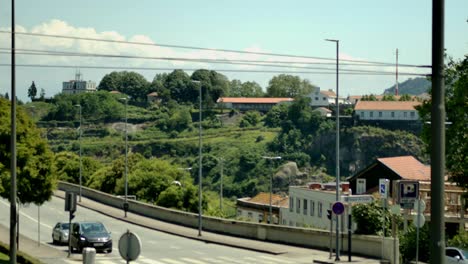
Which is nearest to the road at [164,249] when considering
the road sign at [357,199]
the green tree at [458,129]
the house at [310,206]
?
the road sign at [357,199]

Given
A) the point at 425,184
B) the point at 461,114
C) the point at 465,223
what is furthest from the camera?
the point at 425,184

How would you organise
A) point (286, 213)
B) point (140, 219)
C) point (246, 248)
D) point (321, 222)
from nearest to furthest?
point (246, 248)
point (140, 219)
point (321, 222)
point (286, 213)

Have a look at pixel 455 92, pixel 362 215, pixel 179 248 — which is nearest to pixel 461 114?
pixel 455 92

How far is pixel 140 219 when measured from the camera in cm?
6506

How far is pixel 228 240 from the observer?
49875mm

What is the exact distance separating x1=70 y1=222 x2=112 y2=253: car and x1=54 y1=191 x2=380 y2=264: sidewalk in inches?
283

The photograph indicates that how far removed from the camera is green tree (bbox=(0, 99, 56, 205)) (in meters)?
38.7

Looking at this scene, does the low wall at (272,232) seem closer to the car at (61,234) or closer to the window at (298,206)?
the car at (61,234)

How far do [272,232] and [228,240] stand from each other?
9.19 ft

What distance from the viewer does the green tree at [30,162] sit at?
1523 inches

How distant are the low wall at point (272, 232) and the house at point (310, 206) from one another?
11.7 m

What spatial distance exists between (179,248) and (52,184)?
8418mm

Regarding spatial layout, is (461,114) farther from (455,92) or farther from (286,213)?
(286,213)

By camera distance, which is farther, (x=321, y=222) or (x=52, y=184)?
(x=321, y=222)
